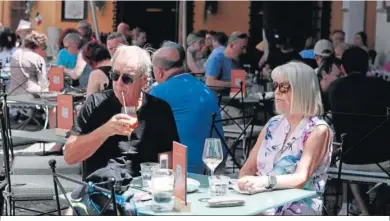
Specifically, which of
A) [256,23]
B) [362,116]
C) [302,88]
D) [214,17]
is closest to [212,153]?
[302,88]

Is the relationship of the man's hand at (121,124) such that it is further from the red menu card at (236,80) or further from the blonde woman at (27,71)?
the blonde woman at (27,71)

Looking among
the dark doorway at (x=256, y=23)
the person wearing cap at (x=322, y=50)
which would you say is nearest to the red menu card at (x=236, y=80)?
the person wearing cap at (x=322, y=50)

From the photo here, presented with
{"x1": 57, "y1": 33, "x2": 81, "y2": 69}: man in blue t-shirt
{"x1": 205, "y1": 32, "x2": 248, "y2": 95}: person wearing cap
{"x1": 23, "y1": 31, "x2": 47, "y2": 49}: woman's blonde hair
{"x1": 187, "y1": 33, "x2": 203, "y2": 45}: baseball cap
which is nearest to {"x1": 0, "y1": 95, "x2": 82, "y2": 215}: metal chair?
{"x1": 205, "y1": 32, "x2": 248, "y2": 95}: person wearing cap

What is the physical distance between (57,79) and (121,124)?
4909 millimetres

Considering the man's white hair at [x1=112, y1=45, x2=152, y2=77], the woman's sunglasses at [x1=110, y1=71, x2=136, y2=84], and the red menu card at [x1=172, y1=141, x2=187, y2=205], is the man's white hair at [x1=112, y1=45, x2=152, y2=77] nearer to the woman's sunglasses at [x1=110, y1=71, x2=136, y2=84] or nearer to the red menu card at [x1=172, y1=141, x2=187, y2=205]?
the woman's sunglasses at [x1=110, y1=71, x2=136, y2=84]

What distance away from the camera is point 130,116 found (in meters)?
4.37

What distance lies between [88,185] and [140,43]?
10.9 metres

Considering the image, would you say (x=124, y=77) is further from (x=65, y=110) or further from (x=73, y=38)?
(x=73, y=38)

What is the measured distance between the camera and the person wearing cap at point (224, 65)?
30.9 ft

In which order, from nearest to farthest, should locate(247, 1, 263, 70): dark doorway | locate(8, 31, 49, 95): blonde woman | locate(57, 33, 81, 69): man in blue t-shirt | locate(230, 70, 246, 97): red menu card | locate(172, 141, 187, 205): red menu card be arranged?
locate(172, 141, 187, 205): red menu card < locate(230, 70, 246, 97): red menu card < locate(8, 31, 49, 95): blonde woman < locate(57, 33, 81, 69): man in blue t-shirt < locate(247, 1, 263, 70): dark doorway

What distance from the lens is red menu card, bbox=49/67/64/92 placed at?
898cm

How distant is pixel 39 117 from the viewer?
11992 millimetres

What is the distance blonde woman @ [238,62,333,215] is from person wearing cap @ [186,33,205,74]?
8017 millimetres

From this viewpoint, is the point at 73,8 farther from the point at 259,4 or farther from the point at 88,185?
the point at 88,185
